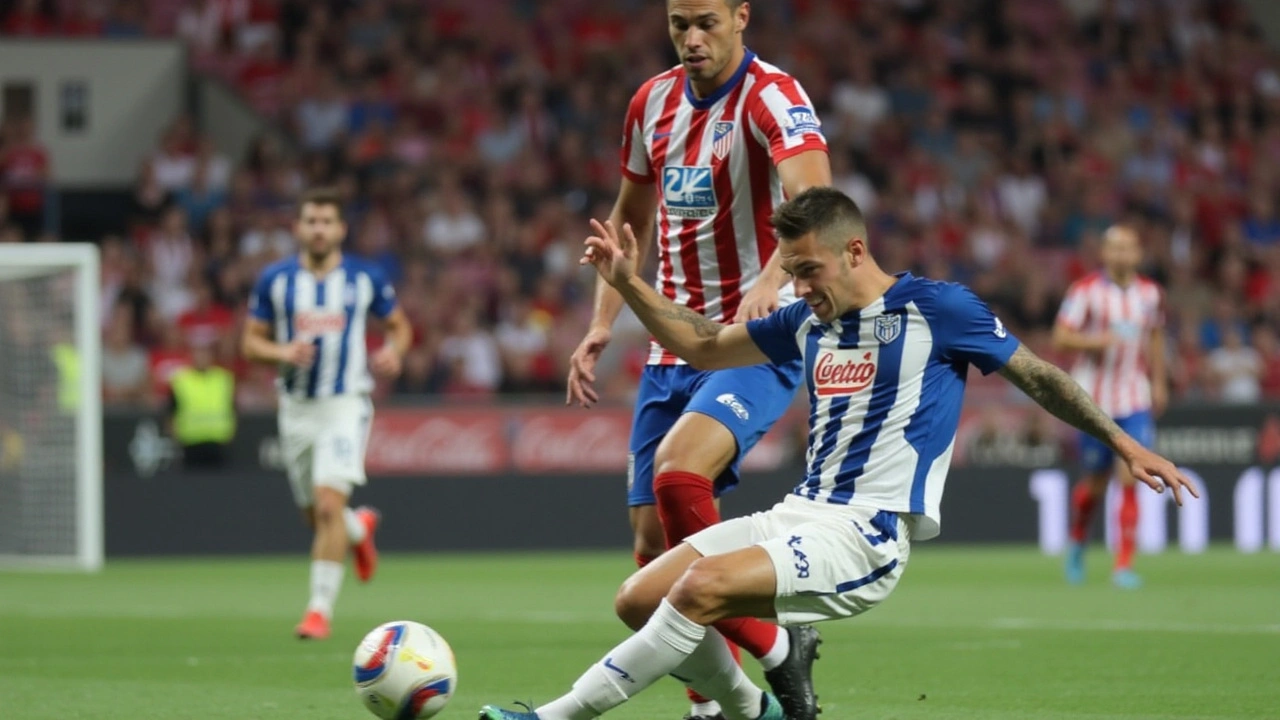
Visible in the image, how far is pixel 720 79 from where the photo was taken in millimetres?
6688

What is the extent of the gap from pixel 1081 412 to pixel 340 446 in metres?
5.84

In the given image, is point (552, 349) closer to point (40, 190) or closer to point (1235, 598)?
point (40, 190)

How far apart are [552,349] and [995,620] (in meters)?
9.42

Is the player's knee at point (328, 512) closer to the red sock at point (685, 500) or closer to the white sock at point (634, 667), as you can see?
the red sock at point (685, 500)

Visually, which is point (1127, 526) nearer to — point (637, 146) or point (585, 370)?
Answer: point (637, 146)

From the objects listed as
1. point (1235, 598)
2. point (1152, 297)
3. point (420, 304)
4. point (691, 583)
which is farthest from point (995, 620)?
point (420, 304)

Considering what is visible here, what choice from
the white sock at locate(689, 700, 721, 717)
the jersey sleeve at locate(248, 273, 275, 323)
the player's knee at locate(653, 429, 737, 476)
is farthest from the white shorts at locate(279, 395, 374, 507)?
the player's knee at locate(653, 429, 737, 476)

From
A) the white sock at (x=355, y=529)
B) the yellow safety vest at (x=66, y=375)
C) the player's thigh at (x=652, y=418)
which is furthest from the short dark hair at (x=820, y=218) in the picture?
the yellow safety vest at (x=66, y=375)

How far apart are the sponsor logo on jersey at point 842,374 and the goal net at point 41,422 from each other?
11539 millimetres

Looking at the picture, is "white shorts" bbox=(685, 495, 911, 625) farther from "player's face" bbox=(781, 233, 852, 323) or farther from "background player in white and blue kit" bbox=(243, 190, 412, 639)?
"background player in white and blue kit" bbox=(243, 190, 412, 639)

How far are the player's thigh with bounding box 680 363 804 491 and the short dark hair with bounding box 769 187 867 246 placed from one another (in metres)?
0.93

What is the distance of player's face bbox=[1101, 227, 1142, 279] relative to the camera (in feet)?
44.2

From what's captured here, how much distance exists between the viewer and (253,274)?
65.6ft

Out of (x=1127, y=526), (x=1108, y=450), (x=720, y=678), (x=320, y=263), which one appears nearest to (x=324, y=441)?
(x=320, y=263)
